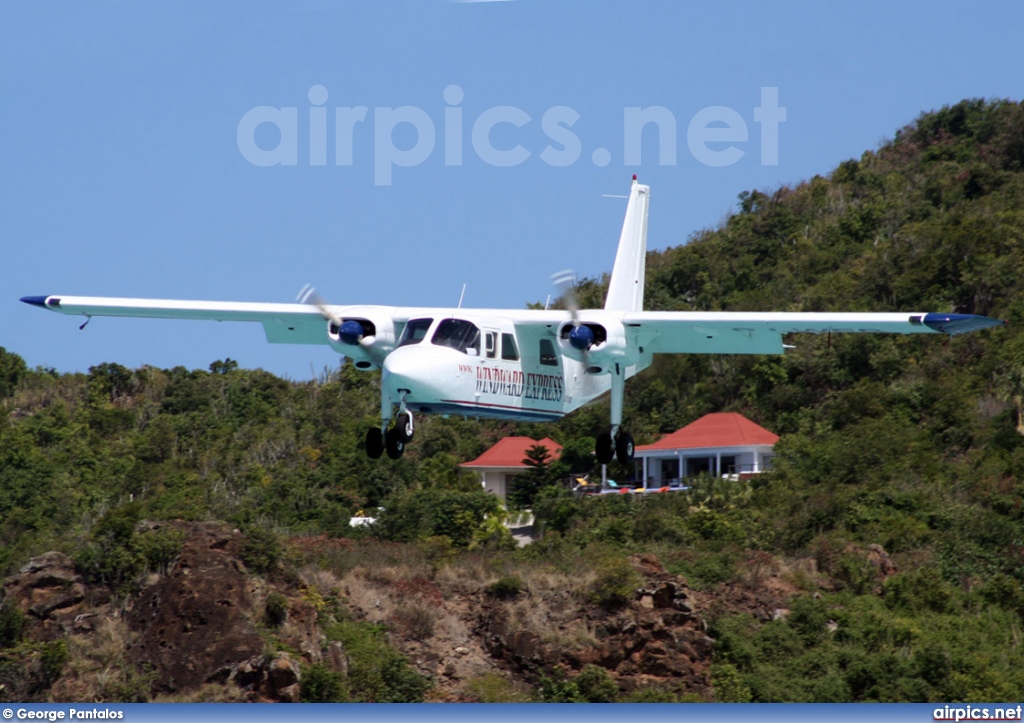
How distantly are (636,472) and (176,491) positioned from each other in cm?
1935

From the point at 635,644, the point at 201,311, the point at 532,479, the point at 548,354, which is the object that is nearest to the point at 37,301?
the point at 201,311

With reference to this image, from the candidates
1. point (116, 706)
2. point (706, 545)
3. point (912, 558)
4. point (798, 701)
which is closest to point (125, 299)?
point (116, 706)

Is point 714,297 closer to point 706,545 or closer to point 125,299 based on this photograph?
point 706,545

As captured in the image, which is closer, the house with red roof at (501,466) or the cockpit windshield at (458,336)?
the cockpit windshield at (458,336)

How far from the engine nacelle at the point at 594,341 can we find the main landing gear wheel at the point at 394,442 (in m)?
3.56

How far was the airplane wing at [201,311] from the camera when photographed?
86.4ft

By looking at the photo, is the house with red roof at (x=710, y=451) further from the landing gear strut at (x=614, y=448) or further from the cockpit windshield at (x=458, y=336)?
the cockpit windshield at (x=458, y=336)

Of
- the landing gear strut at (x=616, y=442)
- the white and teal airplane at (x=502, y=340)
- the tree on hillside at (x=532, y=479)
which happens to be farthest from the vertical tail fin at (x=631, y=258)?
the tree on hillside at (x=532, y=479)

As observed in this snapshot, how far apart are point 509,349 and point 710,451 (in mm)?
32892

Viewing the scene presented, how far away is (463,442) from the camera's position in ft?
206

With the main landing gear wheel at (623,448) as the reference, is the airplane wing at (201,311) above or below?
above

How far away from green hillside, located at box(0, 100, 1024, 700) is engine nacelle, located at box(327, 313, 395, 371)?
28.4 ft

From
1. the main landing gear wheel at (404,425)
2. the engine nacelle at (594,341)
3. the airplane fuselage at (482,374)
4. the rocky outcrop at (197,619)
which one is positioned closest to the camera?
the airplane fuselage at (482,374)

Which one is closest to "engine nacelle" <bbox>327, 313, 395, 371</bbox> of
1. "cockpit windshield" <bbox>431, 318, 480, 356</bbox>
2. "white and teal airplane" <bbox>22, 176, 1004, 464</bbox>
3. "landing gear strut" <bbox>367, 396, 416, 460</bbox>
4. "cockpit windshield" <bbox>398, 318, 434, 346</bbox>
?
"white and teal airplane" <bbox>22, 176, 1004, 464</bbox>
